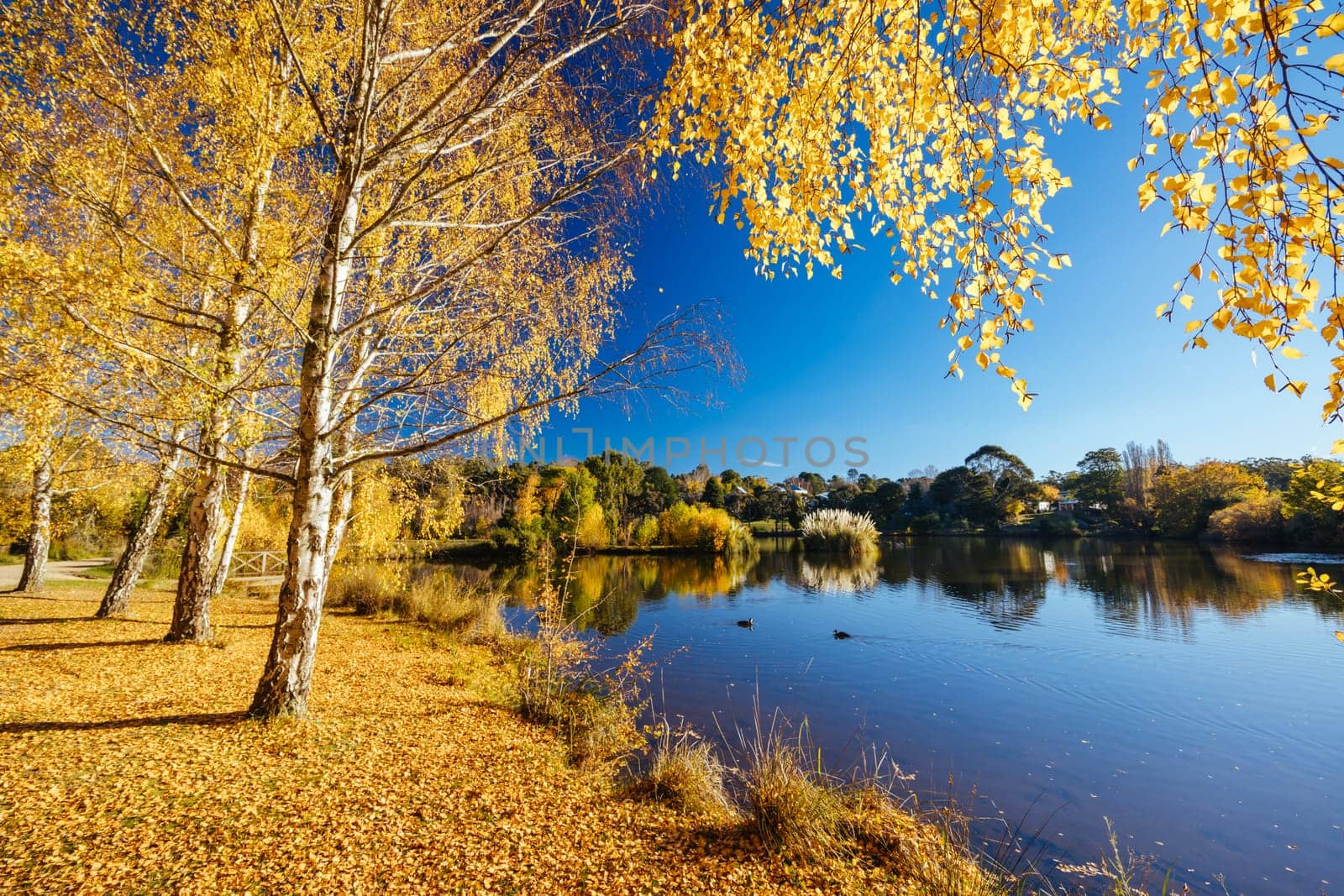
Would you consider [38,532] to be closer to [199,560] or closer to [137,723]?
[199,560]

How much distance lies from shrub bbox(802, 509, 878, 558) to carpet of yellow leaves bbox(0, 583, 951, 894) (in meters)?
26.7

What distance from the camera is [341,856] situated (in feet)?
8.11

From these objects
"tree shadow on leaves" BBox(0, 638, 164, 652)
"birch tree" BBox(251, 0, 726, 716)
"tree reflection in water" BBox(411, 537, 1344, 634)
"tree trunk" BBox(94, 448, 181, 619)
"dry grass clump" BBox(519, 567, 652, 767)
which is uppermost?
"birch tree" BBox(251, 0, 726, 716)

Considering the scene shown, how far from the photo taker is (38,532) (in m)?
9.81

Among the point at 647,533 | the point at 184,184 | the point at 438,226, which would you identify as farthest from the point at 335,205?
the point at 647,533

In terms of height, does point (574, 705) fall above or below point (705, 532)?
below

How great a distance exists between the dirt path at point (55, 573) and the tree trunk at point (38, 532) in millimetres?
332

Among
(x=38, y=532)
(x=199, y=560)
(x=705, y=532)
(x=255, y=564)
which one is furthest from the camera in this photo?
(x=705, y=532)

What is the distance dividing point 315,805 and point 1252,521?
44995 mm

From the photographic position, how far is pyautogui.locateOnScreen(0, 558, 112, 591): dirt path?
11.0 metres

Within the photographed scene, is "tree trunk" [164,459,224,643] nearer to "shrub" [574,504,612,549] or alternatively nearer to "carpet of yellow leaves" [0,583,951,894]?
"carpet of yellow leaves" [0,583,951,894]

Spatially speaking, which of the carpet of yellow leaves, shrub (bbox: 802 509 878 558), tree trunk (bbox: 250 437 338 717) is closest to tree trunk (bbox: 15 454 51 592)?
the carpet of yellow leaves

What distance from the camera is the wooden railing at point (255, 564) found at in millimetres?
15125

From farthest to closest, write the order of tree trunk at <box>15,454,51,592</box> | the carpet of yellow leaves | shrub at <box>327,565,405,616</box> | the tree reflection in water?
1. the tree reflection in water
2. shrub at <box>327,565,405,616</box>
3. tree trunk at <box>15,454,51,592</box>
4. the carpet of yellow leaves
